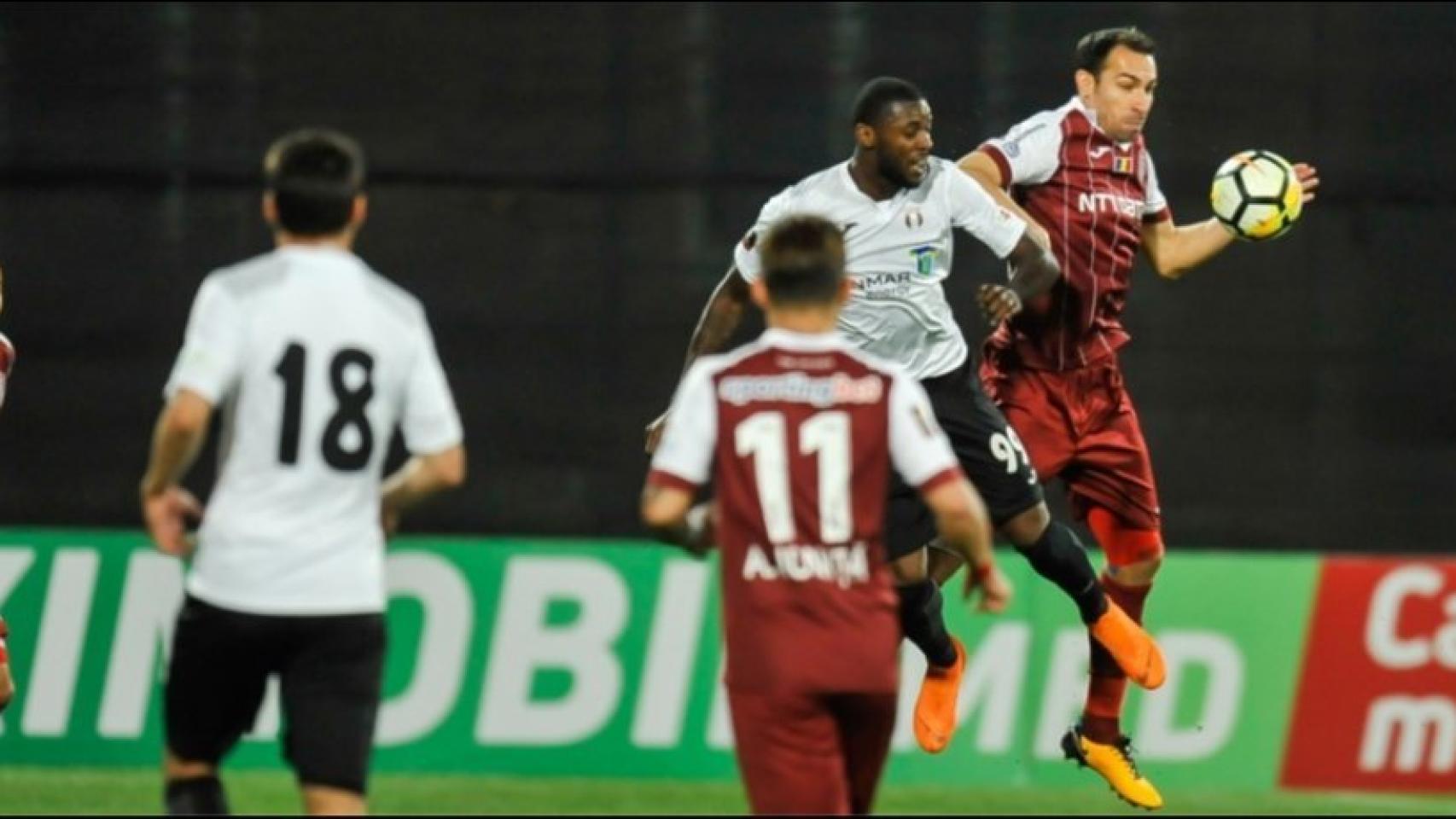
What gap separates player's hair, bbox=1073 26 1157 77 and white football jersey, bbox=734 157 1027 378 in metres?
0.72

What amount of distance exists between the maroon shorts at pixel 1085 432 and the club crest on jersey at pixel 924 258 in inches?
→ 31.3

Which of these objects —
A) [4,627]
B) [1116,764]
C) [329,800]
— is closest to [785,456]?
[329,800]

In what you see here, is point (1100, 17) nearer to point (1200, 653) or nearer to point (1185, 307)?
point (1185, 307)

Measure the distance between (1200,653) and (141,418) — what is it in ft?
14.8

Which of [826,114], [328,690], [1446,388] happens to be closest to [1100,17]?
[826,114]

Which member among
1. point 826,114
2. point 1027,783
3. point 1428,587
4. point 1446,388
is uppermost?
point 826,114

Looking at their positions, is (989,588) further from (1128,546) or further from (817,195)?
(1128,546)

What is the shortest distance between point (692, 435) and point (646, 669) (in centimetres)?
632

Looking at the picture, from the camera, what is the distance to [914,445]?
19.4 feet

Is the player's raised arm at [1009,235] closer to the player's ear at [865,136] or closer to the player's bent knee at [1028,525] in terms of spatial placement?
the player's ear at [865,136]

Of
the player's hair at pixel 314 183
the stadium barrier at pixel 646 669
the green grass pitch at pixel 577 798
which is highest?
the player's hair at pixel 314 183

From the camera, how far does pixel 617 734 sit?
→ 12.1 meters

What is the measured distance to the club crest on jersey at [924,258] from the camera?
8.45m

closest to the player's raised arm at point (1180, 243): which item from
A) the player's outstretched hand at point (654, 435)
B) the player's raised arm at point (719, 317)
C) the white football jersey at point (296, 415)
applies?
the player's raised arm at point (719, 317)
